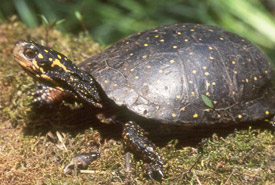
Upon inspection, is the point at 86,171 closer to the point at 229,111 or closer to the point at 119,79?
the point at 119,79

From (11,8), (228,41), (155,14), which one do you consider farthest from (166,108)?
(11,8)

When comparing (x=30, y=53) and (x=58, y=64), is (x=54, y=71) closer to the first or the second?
(x=58, y=64)

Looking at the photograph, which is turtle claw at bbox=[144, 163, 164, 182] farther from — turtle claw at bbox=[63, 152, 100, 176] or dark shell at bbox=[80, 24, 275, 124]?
turtle claw at bbox=[63, 152, 100, 176]

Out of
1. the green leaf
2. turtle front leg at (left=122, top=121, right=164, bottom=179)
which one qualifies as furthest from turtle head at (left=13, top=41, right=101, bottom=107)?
the green leaf

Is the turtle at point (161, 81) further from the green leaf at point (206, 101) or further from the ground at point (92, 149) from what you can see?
the ground at point (92, 149)

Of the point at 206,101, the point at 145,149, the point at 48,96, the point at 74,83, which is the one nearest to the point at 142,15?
the point at 48,96
